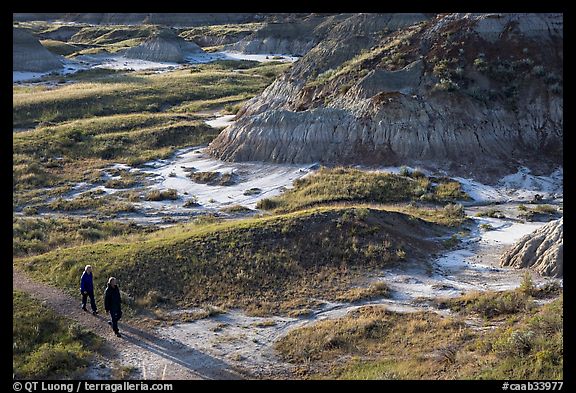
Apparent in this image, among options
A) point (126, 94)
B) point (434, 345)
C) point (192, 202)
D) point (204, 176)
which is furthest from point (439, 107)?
point (126, 94)

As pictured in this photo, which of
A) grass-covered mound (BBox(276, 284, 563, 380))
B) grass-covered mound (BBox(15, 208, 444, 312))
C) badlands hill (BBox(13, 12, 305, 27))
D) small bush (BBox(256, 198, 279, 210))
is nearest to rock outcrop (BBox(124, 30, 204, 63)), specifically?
badlands hill (BBox(13, 12, 305, 27))

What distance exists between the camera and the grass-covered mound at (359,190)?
28.6 metres

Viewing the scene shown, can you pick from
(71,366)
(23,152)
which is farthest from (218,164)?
(71,366)

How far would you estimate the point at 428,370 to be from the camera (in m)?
12.7

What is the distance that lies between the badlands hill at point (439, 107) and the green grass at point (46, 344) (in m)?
21.1

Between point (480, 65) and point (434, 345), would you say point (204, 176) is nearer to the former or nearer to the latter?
point (480, 65)

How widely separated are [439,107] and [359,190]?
9456 millimetres

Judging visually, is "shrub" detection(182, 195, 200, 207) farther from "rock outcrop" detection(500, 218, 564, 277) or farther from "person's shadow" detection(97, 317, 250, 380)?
"rock outcrop" detection(500, 218, 564, 277)

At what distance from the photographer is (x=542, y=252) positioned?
19.2 metres

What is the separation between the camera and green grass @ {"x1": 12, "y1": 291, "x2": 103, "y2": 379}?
13.3 meters

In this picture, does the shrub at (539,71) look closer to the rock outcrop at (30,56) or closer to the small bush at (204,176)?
the small bush at (204,176)

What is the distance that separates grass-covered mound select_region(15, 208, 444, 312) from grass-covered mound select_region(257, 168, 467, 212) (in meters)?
5.59
